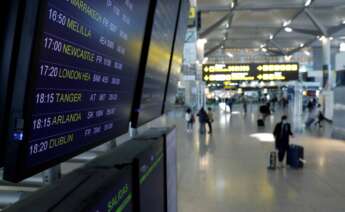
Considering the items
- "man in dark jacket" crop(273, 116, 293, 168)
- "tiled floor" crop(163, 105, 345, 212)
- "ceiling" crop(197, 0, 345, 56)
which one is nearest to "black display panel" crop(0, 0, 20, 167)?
"tiled floor" crop(163, 105, 345, 212)

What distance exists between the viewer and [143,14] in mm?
2549

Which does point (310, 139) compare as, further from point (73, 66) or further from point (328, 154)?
point (73, 66)

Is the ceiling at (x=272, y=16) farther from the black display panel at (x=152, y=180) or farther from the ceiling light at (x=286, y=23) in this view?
the black display panel at (x=152, y=180)

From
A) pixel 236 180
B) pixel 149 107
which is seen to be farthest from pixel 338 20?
pixel 149 107

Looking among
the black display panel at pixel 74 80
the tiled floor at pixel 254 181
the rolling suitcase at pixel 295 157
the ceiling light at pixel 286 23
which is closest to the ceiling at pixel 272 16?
the ceiling light at pixel 286 23

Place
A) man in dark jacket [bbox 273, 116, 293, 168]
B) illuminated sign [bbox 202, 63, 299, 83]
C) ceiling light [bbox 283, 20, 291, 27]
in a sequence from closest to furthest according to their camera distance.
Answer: man in dark jacket [bbox 273, 116, 293, 168] → illuminated sign [bbox 202, 63, 299, 83] → ceiling light [bbox 283, 20, 291, 27]

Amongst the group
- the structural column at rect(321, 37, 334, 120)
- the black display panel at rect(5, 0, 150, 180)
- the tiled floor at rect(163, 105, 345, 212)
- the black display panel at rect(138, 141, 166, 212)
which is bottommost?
the tiled floor at rect(163, 105, 345, 212)

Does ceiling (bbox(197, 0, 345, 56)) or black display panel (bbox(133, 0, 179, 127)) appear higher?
ceiling (bbox(197, 0, 345, 56))

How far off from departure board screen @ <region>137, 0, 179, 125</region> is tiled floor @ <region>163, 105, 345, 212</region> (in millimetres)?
3948

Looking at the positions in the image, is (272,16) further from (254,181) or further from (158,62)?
(158,62)

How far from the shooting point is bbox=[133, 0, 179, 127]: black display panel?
9.74ft

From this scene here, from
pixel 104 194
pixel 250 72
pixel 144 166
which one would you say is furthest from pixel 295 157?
pixel 250 72

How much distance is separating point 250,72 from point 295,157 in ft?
58.3

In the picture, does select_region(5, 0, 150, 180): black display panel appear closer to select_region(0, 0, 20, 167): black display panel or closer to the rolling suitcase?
select_region(0, 0, 20, 167): black display panel
